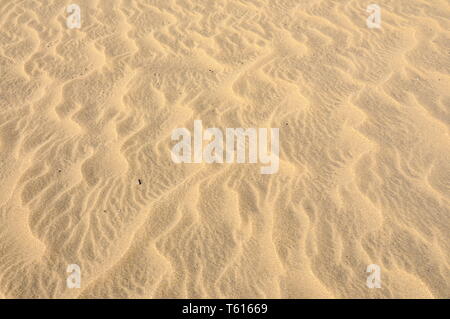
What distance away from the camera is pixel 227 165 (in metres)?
Result: 3.25

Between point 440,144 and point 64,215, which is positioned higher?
point 440,144

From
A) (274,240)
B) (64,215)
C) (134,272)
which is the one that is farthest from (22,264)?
(274,240)

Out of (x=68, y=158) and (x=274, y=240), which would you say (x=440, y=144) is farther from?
(x=68, y=158)

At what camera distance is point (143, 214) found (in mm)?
2904

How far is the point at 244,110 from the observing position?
12.1 feet

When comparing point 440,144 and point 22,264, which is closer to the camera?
point 22,264

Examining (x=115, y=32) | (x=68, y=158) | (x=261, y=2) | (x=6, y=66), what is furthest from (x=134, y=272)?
(x=261, y=2)

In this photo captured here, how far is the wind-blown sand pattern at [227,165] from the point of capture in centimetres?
262

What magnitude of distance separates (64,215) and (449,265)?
81.5 inches

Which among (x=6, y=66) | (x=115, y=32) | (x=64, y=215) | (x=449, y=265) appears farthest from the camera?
(x=115, y=32)

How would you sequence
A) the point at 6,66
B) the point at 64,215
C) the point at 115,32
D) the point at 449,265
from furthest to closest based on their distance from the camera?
the point at 115,32
the point at 6,66
the point at 64,215
the point at 449,265

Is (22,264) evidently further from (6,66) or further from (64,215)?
(6,66)

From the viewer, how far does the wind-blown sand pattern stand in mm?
2617

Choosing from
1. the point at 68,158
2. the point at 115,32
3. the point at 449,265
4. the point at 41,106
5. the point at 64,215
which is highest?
the point at 115,32
